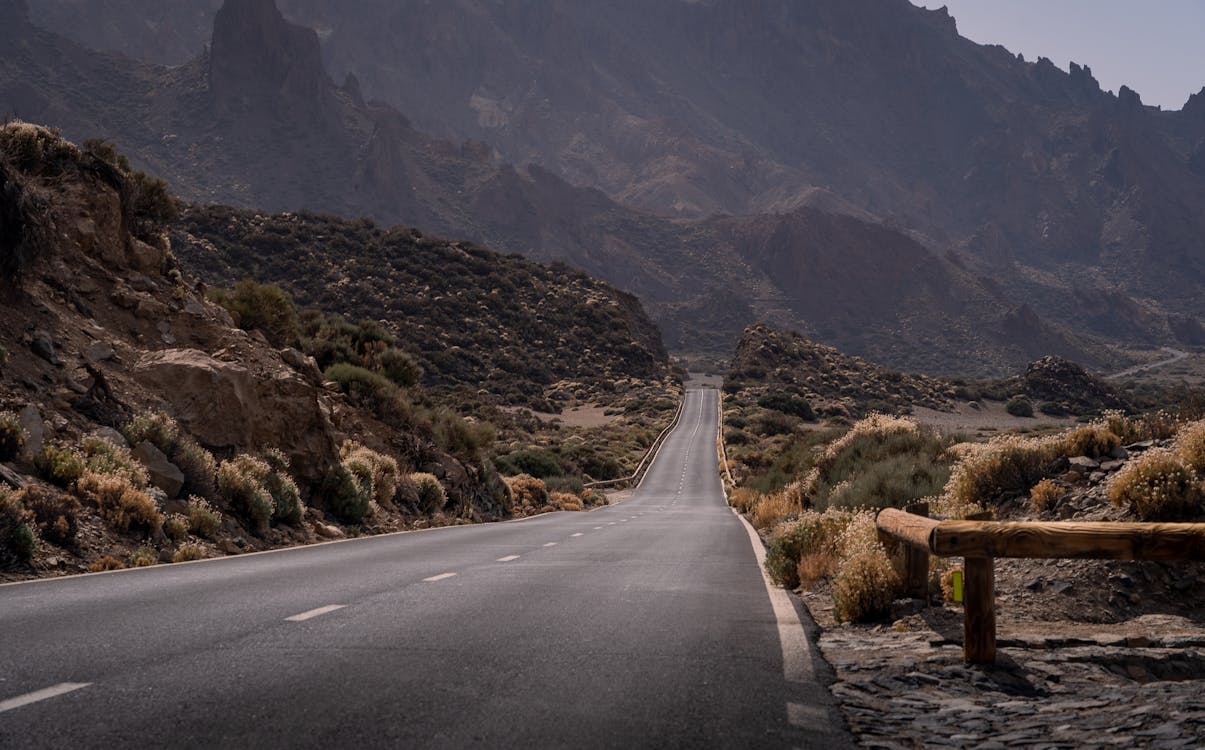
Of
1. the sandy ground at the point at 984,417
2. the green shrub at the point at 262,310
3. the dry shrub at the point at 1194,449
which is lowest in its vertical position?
the dry shrub at the point at 1194,449

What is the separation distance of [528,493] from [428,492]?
13809 millimetres

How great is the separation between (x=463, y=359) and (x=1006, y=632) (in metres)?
89.2

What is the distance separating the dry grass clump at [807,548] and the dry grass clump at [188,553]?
24.9 ft

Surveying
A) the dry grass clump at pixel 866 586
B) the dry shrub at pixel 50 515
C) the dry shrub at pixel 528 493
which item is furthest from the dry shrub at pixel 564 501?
the dry grass clump at pixel 866 586

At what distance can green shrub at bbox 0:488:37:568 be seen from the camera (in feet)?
36.3

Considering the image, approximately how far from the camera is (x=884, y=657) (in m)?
7.19

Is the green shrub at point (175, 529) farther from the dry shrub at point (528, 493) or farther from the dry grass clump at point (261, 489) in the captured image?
the dry shrub at point (528, 493)

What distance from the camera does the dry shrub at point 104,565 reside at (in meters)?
11.8

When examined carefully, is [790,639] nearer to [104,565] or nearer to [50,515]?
[104,565]

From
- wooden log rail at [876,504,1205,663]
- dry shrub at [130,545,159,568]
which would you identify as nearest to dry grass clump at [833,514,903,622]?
wooden log rail at [876,504,1205,663]

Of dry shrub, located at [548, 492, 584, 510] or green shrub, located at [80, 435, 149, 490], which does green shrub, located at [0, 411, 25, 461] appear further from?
dry shrub, located at [548, 492, 584, 510]

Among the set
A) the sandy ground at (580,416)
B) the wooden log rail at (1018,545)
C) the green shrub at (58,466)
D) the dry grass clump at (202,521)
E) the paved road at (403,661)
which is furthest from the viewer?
the sandy ground at (580,416)

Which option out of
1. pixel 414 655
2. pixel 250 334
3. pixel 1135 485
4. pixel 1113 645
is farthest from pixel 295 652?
pixel 250 334

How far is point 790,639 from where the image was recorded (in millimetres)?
7602
